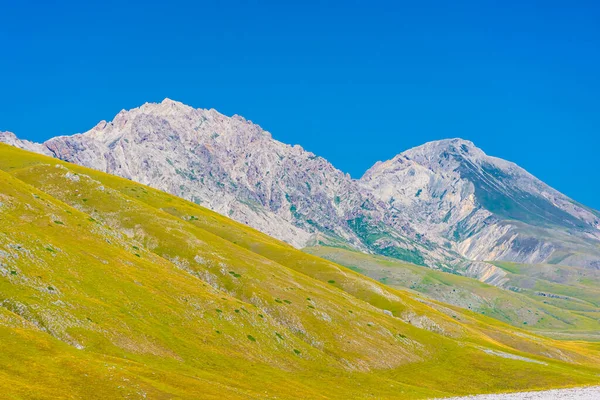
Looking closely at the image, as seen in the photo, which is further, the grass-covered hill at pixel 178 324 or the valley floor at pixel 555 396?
the valley floor at pixel 555 396

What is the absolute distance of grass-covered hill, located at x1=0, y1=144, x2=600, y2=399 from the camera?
55.3m

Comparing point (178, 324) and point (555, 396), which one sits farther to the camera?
point (555, 396)

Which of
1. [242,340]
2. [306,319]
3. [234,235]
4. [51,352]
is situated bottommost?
[51,352]

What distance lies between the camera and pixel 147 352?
219 ft

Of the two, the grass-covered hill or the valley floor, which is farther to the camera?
the valley floor

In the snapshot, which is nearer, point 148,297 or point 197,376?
point 197,376

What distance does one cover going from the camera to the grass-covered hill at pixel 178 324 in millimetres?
55281

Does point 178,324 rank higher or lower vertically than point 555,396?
lower

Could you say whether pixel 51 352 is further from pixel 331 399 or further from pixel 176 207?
pixel 176 207

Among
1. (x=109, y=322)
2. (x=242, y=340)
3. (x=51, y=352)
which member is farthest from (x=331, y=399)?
(x=51, y=352)

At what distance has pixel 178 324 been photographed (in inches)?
3056

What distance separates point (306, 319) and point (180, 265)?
1067 inches

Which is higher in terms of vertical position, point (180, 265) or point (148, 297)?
point (180, 265)

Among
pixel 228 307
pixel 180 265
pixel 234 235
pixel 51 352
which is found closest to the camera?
pixel 51 352
